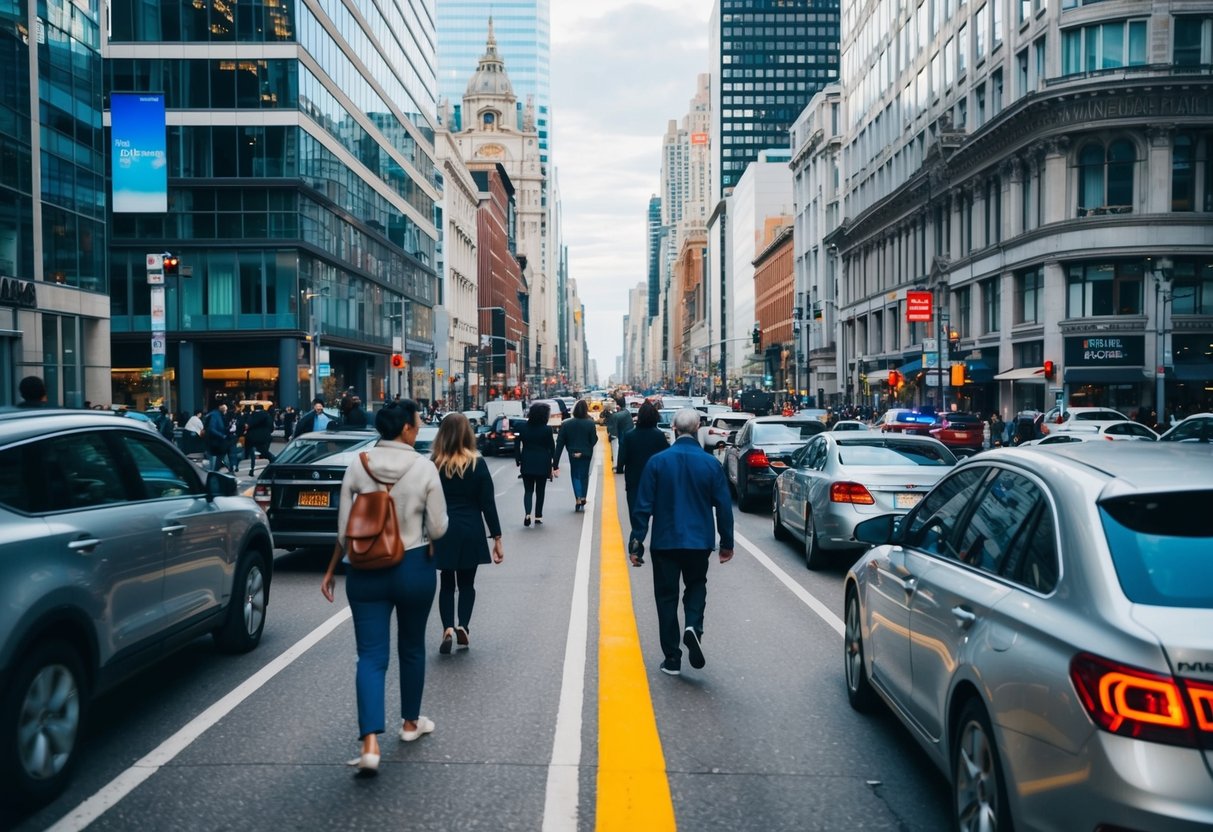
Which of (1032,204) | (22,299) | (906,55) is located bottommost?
(22,299)

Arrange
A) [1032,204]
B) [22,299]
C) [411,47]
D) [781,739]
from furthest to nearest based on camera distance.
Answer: [411,47] < [1032,204] < [22,299] < [781,739]

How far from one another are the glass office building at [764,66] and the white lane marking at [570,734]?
7216 inches

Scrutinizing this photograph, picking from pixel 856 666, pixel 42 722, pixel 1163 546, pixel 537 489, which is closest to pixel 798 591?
pixel 856 666

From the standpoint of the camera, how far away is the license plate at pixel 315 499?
38.9 feet

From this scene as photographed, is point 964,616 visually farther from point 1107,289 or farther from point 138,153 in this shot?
point 1107,289

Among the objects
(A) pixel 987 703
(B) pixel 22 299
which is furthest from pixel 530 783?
(B) pixel 22 299

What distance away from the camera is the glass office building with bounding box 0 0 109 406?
29.7 m

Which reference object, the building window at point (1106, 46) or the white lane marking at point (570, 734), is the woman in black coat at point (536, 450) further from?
the building window at point (1106, 46)

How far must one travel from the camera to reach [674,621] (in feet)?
23.6

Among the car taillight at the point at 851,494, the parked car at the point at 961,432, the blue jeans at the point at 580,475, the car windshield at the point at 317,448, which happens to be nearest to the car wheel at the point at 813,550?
the car taillight at the point at 851,494

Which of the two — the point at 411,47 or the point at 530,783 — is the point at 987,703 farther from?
the point at 411,47

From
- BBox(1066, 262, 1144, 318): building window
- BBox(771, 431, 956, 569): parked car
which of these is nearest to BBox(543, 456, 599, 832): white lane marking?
BBox(771, 431, 956, 569): parked car

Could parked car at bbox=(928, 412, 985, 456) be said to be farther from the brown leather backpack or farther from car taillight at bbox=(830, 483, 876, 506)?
the brown leather backpack

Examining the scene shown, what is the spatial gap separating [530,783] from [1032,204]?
4818 cm
